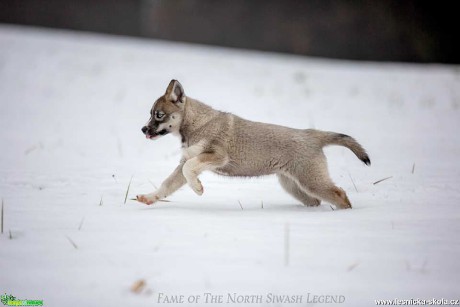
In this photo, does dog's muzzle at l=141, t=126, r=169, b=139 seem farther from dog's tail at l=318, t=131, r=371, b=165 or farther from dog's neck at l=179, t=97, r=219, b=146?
dog's tail at l=318, t=131, r=371, b=165

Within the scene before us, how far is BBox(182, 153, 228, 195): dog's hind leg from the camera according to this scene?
16.9 ft

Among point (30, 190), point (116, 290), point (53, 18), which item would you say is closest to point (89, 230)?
point (116, 290)

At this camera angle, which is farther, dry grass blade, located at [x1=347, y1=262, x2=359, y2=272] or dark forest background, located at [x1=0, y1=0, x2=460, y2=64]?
dark forest background, located at [x1=0, y1=0, x2=460, y2=64]

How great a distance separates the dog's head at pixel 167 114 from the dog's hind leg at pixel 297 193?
1.13 m

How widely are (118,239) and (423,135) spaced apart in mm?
6647

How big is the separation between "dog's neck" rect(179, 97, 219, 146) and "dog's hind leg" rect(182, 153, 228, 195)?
1.17 feet

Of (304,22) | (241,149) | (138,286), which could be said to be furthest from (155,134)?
(304,22)

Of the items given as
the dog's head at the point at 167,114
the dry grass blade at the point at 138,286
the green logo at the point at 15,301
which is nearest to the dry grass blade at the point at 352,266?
the dry grass blade at the point at 138,286

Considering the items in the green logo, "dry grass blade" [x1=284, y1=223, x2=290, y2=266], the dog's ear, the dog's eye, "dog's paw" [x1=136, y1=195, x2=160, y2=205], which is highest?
the dog's ear

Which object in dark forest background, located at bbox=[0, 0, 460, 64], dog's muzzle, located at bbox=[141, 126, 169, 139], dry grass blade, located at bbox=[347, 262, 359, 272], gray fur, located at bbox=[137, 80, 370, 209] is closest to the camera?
dry grass blade, located at bbox=[347, 262, 359, 272]

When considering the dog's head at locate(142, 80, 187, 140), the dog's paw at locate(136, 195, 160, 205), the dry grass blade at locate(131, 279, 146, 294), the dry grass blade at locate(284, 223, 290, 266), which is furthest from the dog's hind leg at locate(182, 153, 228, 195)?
the dry grass blade at locate(131, 279, 146, 294)

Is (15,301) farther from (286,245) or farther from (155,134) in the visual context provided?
(155,134)

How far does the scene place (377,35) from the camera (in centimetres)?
1914

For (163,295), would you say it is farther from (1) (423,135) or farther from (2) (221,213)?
(1) (423,135)
